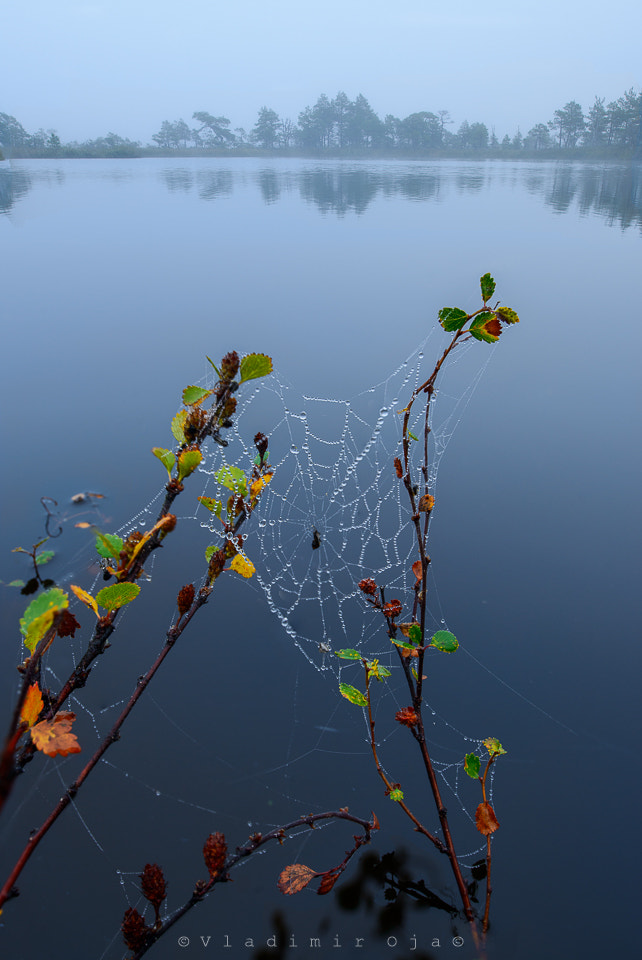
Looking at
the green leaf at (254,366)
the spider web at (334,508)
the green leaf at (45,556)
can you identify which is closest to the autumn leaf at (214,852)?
the green leaf at (254,366)

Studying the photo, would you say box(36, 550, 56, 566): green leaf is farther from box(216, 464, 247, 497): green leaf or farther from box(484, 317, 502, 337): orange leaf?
box(484, 317, 502, 337): orange leaf

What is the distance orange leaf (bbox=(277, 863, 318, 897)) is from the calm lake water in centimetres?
16

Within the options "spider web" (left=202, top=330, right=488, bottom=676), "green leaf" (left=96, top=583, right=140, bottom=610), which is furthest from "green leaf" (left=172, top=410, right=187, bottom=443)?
"spider web" (left=202, top=330, right=488, bottom=676)

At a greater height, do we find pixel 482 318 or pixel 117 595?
pixel 482 318

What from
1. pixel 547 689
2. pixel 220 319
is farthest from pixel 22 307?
pixel 547 689

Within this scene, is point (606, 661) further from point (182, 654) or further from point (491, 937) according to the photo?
point (182, 654)

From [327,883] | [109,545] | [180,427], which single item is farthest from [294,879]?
[180,427]

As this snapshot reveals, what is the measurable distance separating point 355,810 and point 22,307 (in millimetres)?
6789

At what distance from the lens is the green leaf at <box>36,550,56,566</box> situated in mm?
2875

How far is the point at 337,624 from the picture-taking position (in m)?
2.56

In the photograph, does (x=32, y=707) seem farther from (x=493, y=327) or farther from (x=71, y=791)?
(x=493, y=327)

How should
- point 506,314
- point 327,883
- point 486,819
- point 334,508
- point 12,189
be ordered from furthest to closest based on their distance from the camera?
point 12,189 → point 334,508 → point 327,883 → point 486,819 → point 506,314

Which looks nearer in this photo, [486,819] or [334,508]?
[486,819]

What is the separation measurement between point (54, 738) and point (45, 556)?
2.37 meters
